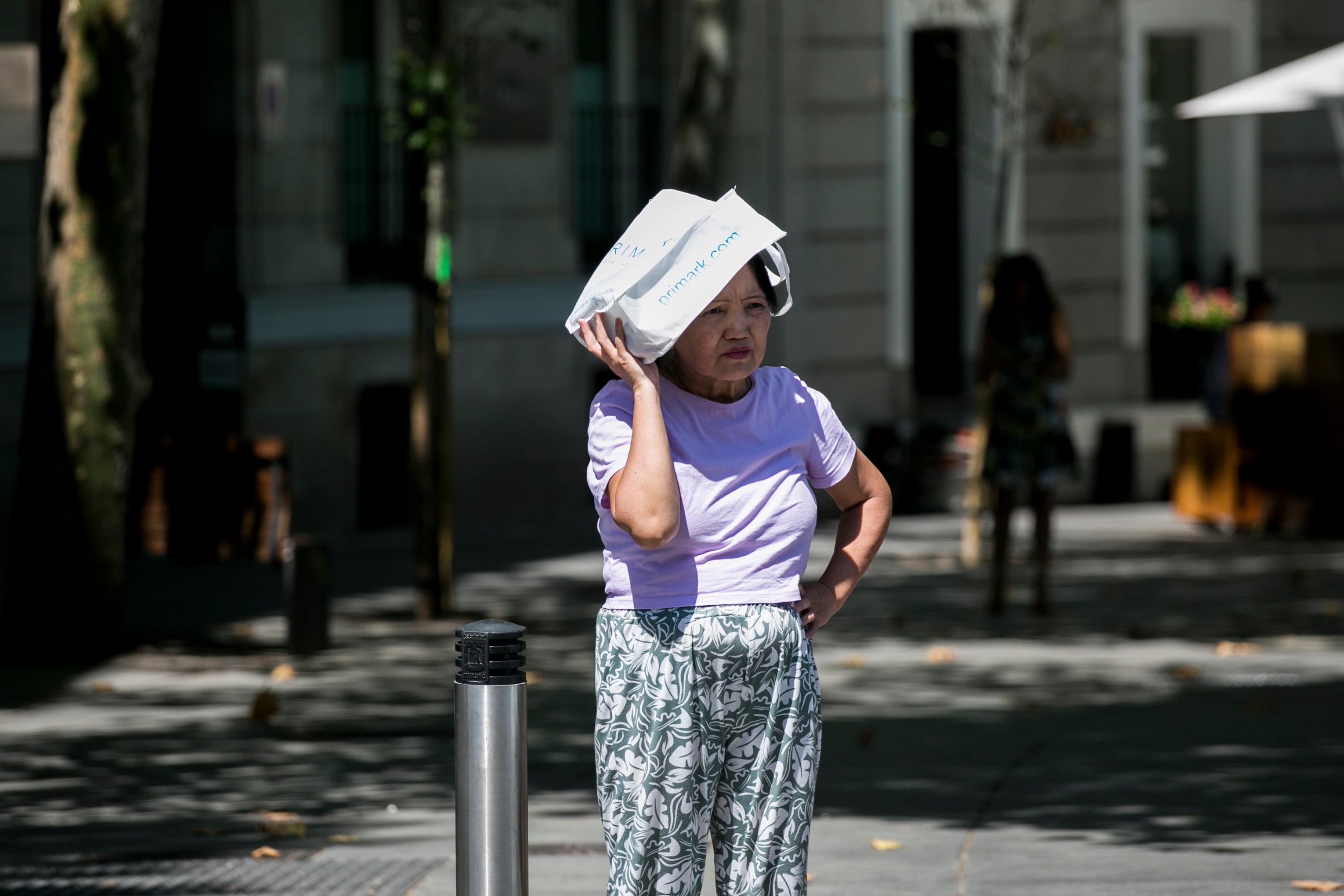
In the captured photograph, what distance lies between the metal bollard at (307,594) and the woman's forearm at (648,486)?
6.42 meters

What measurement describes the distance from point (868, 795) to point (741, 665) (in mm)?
3520

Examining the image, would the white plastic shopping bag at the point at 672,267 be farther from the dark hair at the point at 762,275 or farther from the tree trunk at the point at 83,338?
the tree trunk at the point at 83,338

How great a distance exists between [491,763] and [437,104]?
7892mm

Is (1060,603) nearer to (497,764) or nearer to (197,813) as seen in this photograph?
(197,813)

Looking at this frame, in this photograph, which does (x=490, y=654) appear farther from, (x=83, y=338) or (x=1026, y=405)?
(x=1026, y=405)

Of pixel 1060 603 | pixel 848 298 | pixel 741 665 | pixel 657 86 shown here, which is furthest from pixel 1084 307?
pixel 741 665

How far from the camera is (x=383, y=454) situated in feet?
54.4

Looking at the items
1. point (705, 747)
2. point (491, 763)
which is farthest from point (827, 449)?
point (491, 763)

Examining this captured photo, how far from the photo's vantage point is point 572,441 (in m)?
17.5

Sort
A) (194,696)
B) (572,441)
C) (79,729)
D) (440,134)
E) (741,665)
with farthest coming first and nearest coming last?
(572,441), (440,134), (194,696), (79,729), (741,665)

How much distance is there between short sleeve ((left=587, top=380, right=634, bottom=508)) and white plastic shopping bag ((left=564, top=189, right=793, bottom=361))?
0.40 feet

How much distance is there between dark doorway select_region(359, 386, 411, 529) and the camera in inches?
648

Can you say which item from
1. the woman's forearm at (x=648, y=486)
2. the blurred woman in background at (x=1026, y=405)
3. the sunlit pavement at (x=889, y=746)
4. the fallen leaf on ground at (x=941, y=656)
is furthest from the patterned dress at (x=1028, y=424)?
the woman's forearm at (x=648, y=486)

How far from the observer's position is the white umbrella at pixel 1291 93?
10141 millimetres
